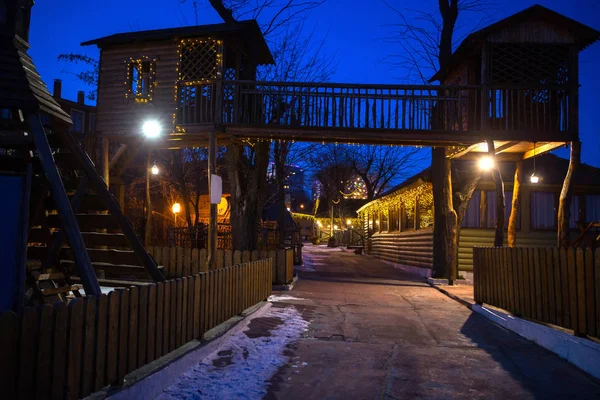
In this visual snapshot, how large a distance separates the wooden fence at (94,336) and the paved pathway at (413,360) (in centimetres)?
157

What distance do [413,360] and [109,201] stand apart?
591cm

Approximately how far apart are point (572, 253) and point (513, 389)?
9.60 feet

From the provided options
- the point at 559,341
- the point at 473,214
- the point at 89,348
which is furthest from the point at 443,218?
the point at 89,348

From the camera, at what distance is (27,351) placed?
3789mm

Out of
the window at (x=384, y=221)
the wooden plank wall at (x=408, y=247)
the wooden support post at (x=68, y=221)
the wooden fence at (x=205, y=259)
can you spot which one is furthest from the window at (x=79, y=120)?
the wooden support post at (x=68, y=221)

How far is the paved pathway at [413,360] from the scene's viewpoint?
221 inches

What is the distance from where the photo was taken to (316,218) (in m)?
64.9

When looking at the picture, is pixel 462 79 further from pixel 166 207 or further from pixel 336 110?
pixel 166 207

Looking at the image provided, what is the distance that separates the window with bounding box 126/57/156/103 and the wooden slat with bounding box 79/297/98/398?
11.4m

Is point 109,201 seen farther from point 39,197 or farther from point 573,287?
point 573,287

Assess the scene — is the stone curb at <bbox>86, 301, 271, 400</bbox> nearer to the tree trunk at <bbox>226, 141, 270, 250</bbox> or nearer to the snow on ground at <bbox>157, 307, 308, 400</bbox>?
the snow on ground at <bbox>157, 307, 308, 400</bbox>

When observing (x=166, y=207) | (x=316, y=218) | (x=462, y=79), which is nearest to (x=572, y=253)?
(x=462, y=79)

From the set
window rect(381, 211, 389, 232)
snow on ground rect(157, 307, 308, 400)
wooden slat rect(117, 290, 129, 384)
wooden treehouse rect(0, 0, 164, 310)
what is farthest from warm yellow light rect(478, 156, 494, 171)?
window rect(381, 211, 389, 232)

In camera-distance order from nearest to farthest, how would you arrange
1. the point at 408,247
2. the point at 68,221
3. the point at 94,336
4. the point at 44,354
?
1. the point at 44,354
2. the point at 94,336
3. the point at 68,221
4. the point at 408,247
